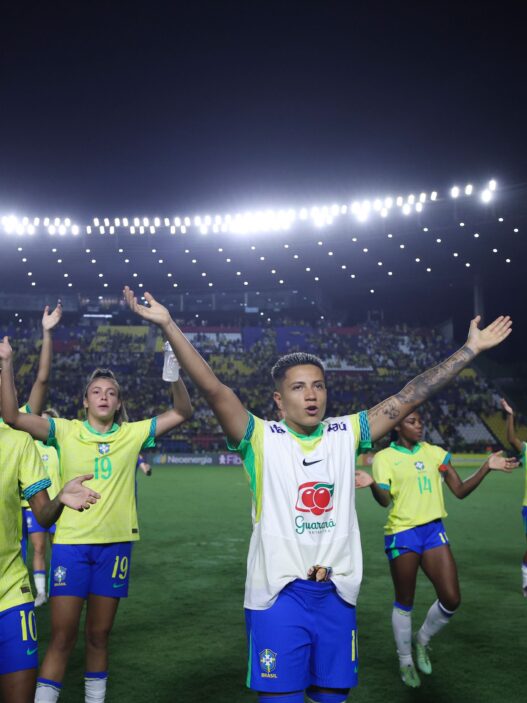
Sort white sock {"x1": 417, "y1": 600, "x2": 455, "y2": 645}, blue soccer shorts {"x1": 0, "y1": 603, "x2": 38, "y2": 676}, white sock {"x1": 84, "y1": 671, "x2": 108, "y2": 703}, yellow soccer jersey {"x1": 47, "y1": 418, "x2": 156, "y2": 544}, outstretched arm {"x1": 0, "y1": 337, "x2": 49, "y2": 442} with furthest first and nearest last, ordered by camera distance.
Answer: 1. white sock {"x1": 417, "y1": 600, "x2": 455, "y2": 645}
2. yellow soccer jersey {"x1": 47, "y1": 418, "x2": 156, "y2": 544}
3. white sock {"x1": 84, "y1": 671, "x2": 108, "y2": 703}
4. outstretched arm {"x1": 0, "y1": 337, "x2": 49, "y2": 442}
5. blue soccer shorts {"x1": 0, "y1": 603, "x2": 38, "y2": 676}

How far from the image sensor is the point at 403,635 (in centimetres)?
630

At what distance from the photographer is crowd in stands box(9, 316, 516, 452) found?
38688mm

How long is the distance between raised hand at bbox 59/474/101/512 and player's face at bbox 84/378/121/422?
1.78 m

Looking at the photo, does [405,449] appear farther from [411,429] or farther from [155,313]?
[155,313]

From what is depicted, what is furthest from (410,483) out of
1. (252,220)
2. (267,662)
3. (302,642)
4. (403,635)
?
(252,220)

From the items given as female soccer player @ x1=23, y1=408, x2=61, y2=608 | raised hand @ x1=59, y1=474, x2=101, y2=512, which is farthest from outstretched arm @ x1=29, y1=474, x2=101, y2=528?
female soccer player @ x1=23, y1=408, x2=61, y2=608

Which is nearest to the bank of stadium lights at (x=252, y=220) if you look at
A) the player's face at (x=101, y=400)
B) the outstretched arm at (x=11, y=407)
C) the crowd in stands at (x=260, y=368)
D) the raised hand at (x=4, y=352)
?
the crowd in stands at (x=260, y=368)

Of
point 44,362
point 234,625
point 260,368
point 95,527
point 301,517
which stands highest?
point 260,368

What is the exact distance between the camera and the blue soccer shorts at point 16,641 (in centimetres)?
340

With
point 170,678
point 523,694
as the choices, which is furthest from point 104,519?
point 523,694

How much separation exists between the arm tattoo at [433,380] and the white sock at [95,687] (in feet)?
10.4

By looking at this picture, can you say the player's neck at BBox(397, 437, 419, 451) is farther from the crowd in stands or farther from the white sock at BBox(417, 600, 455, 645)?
the crowd in stands

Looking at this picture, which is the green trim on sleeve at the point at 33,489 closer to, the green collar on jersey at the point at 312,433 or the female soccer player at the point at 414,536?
the green collar on jersey at the point at 312,433

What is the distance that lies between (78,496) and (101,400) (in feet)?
6.23
